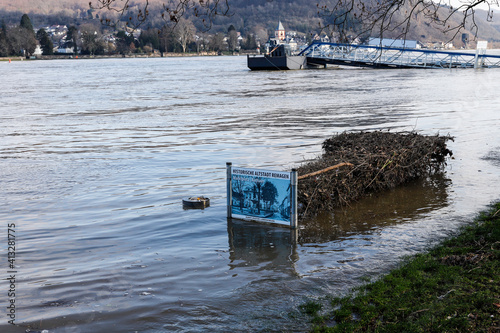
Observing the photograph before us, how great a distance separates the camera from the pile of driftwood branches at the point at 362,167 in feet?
32.1

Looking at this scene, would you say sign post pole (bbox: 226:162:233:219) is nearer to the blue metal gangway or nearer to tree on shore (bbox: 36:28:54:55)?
the blue metal gangway

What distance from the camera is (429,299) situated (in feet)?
18.5

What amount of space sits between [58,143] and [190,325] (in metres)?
15.5

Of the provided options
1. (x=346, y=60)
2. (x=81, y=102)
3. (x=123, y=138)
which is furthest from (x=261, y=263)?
(x=346, y=60)

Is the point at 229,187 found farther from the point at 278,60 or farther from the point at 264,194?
the point at 278,60

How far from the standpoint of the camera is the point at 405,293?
5887mm

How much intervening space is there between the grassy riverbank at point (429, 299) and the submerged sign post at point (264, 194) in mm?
2099

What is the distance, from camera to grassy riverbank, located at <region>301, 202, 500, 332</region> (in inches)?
201

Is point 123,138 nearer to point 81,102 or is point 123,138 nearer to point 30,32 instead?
point 81,102

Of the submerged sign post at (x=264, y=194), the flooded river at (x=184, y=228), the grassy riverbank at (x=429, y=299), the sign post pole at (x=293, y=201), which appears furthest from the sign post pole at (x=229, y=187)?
the grassy riverbank at (x=429, y=299)

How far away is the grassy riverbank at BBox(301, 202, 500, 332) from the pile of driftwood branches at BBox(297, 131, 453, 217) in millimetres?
2887

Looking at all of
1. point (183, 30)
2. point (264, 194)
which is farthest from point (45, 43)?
point (264, 194)

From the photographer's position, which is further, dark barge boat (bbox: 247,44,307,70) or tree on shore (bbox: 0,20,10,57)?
tree on shore (bbox: 0,20,10,57)

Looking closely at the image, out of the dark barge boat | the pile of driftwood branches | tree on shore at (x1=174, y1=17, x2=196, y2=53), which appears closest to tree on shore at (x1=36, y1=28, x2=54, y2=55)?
tree on shore at (x1=174, y1=17, x2=196, y2=53)
